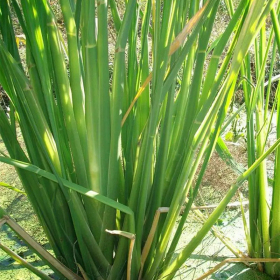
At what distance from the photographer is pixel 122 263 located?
0.92 metres

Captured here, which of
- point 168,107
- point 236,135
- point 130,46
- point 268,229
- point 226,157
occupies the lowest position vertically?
point 236,135

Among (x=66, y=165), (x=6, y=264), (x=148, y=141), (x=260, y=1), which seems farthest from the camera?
(x=6, y=264)

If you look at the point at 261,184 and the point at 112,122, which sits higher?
the point at 112,122

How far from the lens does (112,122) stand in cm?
80

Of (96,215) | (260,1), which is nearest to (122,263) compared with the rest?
(96,215)

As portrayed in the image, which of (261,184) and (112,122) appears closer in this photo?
(112,122)

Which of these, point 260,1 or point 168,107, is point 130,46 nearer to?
point 168,107

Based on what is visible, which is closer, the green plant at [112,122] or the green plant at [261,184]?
the green plant at [112,122]

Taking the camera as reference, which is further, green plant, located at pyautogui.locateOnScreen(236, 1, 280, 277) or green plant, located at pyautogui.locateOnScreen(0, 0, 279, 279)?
green plant, located at pyautogui.locateOnScreen(236, 1, 280, 277)

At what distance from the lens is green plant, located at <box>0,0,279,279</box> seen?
2.48 feet

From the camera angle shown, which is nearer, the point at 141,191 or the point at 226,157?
the point at 141,191

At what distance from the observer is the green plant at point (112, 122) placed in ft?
2.48

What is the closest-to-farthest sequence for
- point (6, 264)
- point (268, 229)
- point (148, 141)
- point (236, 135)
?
point (148, 141) → point (268, 229) → point (6, 264) → point (236, 135)

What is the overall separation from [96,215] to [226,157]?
18.7 inches
